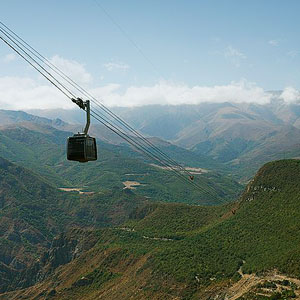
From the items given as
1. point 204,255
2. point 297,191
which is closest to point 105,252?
point 204,255

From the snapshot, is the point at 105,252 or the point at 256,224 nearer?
the point at 256,224

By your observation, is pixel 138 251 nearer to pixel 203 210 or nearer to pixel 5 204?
pixel 203 210

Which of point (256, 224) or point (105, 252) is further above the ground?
point (256, 224)

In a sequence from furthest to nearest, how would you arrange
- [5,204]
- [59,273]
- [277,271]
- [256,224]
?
[5,204] → [59,273] → [256,224] → [277,271]

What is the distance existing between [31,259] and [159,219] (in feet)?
A: 214

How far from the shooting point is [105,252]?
93.6m

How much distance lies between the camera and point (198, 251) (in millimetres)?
75000

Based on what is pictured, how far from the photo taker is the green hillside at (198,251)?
6444 cm

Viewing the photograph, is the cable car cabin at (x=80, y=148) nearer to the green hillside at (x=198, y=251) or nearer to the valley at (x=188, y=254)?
the valley at (x=188, y=254)

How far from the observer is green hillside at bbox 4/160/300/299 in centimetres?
6444

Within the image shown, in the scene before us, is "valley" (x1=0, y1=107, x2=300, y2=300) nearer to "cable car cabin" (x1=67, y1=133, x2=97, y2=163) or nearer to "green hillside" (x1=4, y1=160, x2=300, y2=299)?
"green hillside" (x1=4, y1=160, x2=300, y2=299)

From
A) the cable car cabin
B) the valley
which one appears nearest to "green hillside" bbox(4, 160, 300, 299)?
the valley

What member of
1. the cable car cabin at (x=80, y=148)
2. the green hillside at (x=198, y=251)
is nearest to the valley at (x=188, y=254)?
the green hillside at (x=198, y=251)

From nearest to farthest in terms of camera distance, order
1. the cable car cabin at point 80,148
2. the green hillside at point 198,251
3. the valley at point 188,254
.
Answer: the cable car cabin at point 80,148 → the valley at point 188,254 → the green hillside at point 198,251
